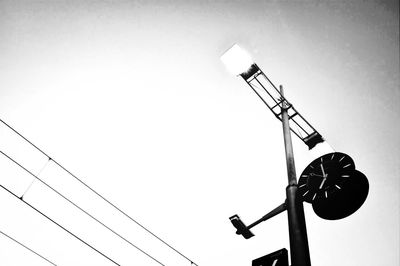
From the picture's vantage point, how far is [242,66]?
491cm

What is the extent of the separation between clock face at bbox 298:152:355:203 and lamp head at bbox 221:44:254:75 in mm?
2245

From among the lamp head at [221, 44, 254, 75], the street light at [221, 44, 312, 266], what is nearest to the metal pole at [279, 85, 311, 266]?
the street light at [221, 44, 312, 266]

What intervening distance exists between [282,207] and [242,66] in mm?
2605

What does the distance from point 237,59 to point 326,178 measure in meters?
2.51

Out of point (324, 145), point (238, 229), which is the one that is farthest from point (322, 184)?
point (324, 145)

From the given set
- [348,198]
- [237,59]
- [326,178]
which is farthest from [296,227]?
[237,59]

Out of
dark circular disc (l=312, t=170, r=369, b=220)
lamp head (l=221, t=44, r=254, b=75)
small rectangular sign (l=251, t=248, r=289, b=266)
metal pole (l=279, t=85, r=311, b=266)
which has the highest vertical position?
lamp head (l=221, t=44, r=254, b=75)

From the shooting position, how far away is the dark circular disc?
3.32 meters

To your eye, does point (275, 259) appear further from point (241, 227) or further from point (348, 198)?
point (348, 198)

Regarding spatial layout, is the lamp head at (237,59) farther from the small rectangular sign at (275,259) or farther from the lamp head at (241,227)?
the small rectangular sign at (275,259)

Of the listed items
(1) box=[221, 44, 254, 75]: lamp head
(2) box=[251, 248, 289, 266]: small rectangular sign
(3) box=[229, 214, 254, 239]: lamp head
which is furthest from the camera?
(1) box=[221, 44, 254, 75]: lamp head

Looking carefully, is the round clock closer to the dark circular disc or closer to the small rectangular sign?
the dark circular disc

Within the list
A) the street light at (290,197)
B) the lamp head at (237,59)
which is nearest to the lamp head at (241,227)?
the street light at (290,197)

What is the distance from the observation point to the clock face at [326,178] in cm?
327
